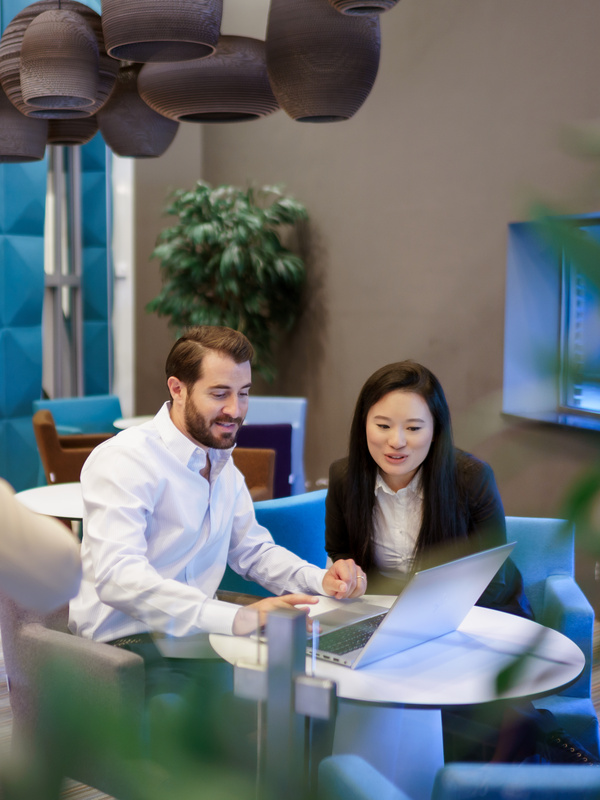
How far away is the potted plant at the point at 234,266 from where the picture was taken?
618cm

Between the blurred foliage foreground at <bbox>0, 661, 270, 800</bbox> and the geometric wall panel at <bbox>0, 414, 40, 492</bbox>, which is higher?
the blurred foliage foreground at <bbox>0, 661, 270, 800</bbox>

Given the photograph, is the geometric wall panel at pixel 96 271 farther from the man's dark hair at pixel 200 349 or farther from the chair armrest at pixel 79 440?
the man's dark hair at pixel 200 349

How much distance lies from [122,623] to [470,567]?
3.08ft

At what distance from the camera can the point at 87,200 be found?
7.72 meters

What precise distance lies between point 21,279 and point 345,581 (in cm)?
519

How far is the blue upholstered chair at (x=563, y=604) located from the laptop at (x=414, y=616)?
0.17 meters

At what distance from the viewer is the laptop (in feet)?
5.34

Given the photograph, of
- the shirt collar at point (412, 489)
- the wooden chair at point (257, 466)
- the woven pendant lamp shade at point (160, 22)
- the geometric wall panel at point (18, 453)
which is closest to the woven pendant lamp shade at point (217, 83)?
the woven pendant lamp shade at point (160, 22)

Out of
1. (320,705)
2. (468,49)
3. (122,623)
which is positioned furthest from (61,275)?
(320,705)

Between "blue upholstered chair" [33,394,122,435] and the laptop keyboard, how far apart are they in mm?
4186

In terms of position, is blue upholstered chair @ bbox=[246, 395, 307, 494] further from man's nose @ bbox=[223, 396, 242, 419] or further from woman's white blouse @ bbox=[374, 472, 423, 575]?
man's nose @ bbox=[223, 396, 242, 419]

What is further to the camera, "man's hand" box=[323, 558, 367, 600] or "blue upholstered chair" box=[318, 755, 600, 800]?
"man's hand" box=[323, 558, 367, 600]

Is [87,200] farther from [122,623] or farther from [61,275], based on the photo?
[122,623]

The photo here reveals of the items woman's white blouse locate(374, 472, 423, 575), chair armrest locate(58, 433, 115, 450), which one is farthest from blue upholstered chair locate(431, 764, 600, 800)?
chair armrest locate(58, 433, 115, 450)
